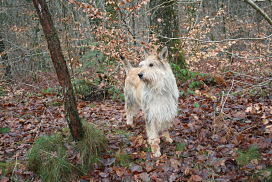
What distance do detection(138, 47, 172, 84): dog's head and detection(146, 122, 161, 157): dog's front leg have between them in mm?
869

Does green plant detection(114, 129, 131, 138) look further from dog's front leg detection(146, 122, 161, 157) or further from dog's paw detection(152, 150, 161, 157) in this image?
dog's paw detection(152, 150, 161, 157)

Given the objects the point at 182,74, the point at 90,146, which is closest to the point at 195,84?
the point at 182,74

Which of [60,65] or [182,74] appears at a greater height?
[60,65]

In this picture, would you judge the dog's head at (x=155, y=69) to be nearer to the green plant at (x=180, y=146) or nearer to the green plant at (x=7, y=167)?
the green plant at (x=180, y=146)

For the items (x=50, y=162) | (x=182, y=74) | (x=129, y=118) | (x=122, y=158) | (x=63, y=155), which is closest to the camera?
(x=50, y=162)

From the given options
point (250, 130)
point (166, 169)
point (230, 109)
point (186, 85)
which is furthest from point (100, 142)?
point (186, 85)

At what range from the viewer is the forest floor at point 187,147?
3.42 metres

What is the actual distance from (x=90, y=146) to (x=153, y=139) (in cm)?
116

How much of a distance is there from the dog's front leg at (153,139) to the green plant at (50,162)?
1.42 meters

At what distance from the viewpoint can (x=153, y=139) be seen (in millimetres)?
4473

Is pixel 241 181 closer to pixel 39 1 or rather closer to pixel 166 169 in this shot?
pixel 166 169

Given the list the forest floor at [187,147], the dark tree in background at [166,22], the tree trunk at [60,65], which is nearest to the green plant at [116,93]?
the forest floor at [187,147]

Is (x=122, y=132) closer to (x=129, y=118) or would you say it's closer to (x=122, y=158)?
(x=129, y=118)

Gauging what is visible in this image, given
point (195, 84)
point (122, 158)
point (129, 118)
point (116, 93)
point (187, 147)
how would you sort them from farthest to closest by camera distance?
point (116, 93)
point (195, 84)
point (129, 118)
point (187, 147)
point (122, 158)
